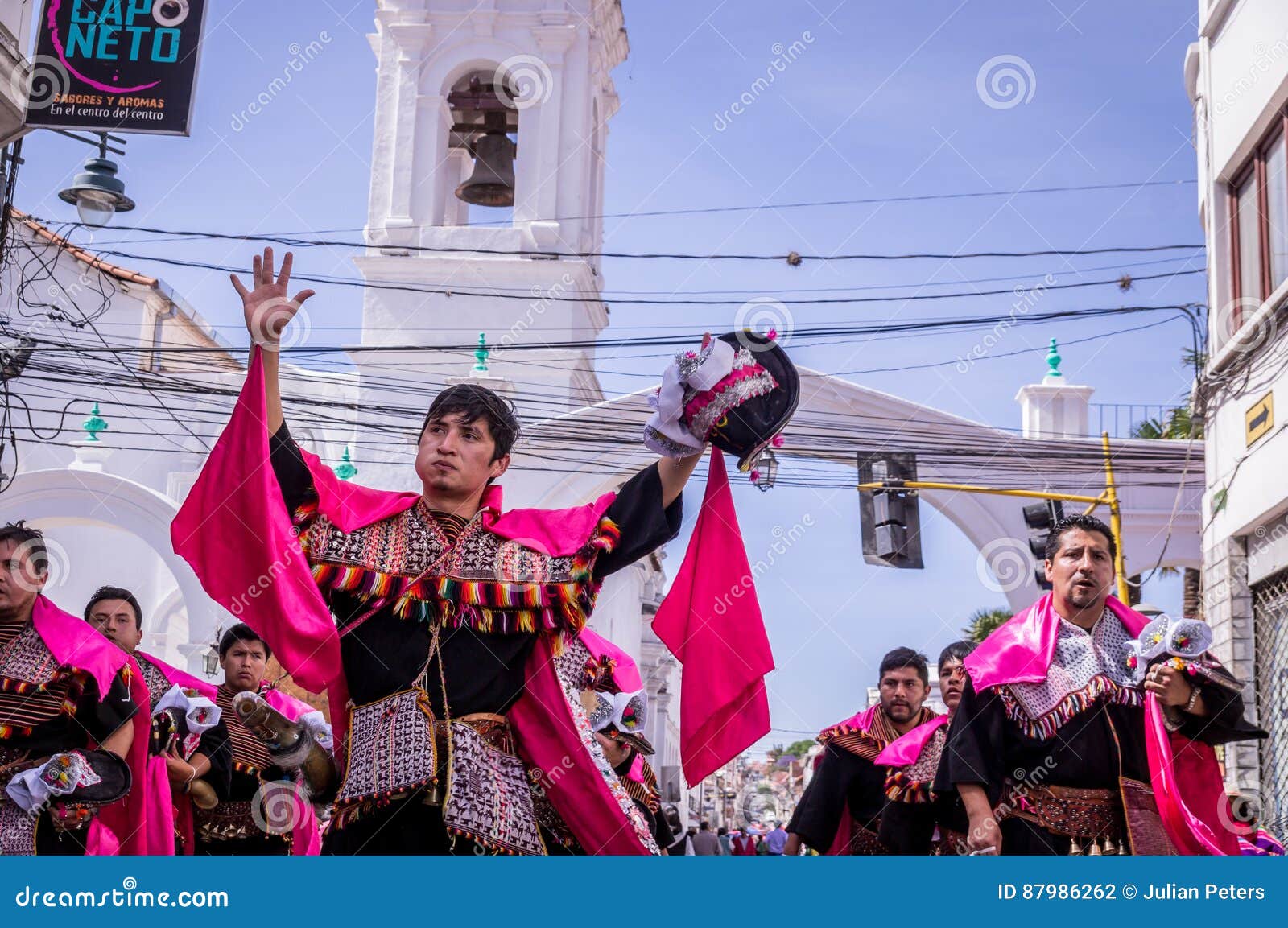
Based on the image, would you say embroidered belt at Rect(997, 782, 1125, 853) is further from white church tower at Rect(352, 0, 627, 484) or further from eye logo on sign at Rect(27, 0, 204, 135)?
white church tower at Rect(352, 0, 627, 484)

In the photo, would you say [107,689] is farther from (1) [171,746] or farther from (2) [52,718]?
(1) [171,746]

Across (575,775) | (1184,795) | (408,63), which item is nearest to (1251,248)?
(1184,795)

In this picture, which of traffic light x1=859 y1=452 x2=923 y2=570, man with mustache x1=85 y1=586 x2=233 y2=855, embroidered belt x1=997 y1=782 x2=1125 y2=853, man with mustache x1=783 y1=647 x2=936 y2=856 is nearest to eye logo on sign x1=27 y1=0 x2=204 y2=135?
man with mustache x1=85 y1=586 x2=233 y2=855

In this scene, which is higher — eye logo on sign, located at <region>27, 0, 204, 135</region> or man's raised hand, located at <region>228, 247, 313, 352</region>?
eye logo on sign, located at <region>27, 0, 204, 135</region>

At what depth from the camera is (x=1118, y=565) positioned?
56.7 feet

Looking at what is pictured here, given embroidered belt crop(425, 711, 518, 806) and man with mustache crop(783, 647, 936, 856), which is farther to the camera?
man with mustache crop(783, 647, 936, 856)

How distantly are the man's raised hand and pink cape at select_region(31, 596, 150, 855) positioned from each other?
1.75 meters

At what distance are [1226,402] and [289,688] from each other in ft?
33.8

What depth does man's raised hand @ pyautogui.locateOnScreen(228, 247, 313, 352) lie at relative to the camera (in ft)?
12.6

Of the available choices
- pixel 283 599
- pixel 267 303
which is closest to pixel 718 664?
pixel 283 599

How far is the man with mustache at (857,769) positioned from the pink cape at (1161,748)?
2.02 meters

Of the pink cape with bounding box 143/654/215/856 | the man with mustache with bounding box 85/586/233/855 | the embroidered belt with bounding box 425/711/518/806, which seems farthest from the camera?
the man with mustache with bounding box 85/586/233/855

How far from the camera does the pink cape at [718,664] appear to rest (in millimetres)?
4102

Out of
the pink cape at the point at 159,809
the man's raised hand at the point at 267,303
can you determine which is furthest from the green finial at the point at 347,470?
the man's raised hand at the point at 267,303
